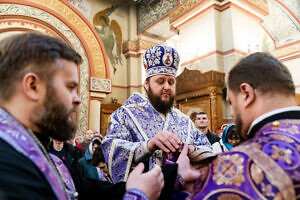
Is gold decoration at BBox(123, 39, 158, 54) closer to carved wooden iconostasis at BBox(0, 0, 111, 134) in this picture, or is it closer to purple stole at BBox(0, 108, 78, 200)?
carved wooden iconostasis at BBox(0, 0, 111, 134)

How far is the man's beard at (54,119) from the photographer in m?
0.93

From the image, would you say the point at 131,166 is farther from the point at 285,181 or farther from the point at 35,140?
the point at 285,181

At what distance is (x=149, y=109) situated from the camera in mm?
2293

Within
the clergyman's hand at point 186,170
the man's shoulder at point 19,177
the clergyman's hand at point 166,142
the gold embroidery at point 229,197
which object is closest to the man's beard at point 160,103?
the clergyman's hand at point 166,142

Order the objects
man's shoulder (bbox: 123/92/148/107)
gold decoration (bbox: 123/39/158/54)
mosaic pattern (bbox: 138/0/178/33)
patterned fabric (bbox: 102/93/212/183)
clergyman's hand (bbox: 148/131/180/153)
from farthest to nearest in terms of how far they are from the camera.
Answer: gold decoration (bbox: 123/39/158/54) → mosaic pattern (bbox: 138/0/178/33) → man's shoulder (bbox: 123/92/148/107) → patterned fabric (bbox: 102/93/212/183) → clergyman's hand (bbox: 148/131/180/153)

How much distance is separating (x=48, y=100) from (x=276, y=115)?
991 mm

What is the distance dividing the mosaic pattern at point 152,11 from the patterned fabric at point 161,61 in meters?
6.61

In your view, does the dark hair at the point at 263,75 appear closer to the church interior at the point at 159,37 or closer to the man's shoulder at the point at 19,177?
the man's shoulder at the point at 19,177

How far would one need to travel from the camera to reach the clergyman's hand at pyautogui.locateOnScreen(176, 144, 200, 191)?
1.32 meters

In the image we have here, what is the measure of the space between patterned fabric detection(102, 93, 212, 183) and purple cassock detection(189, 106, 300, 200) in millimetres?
765

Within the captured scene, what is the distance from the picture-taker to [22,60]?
90 centimetres

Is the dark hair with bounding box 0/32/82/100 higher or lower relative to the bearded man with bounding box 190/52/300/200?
higher

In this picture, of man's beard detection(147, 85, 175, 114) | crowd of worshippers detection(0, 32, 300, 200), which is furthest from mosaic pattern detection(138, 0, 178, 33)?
crowd of worshippers detection(0, 32, 300, 200)

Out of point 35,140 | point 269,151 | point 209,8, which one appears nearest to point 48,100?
point 35,140
